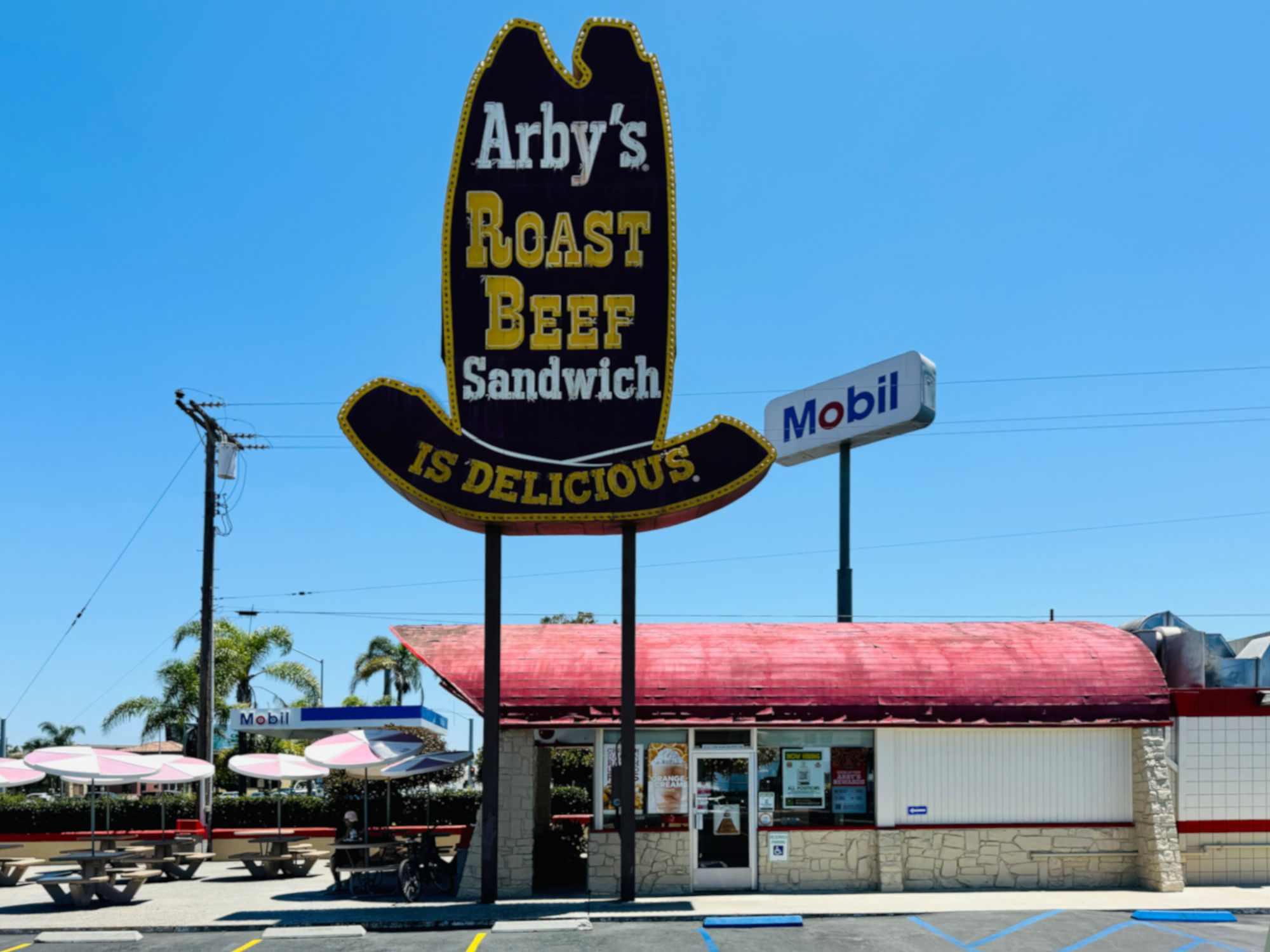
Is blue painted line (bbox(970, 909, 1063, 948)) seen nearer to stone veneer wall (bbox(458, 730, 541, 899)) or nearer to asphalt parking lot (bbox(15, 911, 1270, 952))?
asphalt parking lot (bbox(15, 911, 1270, 952))

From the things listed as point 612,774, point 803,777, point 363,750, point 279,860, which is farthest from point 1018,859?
point 279,860

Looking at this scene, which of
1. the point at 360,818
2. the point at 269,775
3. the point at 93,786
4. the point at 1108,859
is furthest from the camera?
Answer: the point at 360,818

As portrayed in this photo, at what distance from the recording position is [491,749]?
A: 18.8m

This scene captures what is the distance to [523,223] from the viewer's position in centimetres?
1936

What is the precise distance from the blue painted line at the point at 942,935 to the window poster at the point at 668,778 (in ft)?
14.3

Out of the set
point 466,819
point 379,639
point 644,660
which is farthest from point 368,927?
point 379,639

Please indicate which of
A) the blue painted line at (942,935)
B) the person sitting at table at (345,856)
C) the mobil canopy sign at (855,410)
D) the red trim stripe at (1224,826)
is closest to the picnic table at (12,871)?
the person sitting at table at (345,856)

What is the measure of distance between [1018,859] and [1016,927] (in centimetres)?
404

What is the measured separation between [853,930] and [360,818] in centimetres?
1878

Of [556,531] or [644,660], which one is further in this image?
[644,660]

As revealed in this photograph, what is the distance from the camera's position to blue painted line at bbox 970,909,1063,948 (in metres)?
15.5

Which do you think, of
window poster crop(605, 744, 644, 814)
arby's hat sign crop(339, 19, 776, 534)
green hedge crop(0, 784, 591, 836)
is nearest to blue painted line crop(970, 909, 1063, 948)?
window poster crop(605, 744, 644, 814)

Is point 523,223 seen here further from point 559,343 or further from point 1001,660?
point 1001,660

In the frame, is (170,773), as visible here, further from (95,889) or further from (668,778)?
(668,778)
